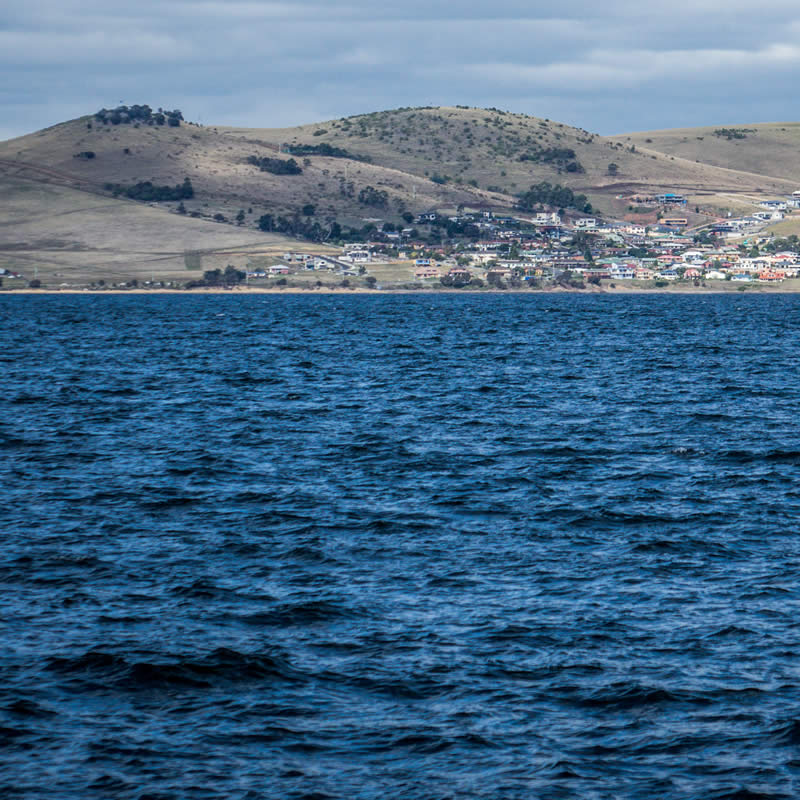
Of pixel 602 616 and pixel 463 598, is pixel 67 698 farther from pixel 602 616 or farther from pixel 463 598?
pixel 602 616

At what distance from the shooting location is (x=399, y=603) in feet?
81.1

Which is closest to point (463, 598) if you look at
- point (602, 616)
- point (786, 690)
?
point (602, 616)

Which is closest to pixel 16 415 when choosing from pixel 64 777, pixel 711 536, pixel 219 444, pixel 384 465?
pixel 219 444

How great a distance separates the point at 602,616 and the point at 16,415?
37.5 metres

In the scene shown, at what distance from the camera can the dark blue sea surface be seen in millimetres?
17562

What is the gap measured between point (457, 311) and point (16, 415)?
143709 mm

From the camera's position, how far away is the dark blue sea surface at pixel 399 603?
1756 centimetres

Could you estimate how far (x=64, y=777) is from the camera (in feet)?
55.4

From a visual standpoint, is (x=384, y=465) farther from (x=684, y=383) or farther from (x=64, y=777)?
(x=684, y=383)

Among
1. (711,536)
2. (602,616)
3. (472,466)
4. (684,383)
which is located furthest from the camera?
(684,383)

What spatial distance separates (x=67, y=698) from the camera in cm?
1959

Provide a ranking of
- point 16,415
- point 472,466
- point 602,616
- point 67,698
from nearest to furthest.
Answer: point 67,698 < point 602,616 < point 472,466 < point 16,415

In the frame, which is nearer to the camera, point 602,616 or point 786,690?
point 786,690

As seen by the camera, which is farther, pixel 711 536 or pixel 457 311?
pixel 457 311
